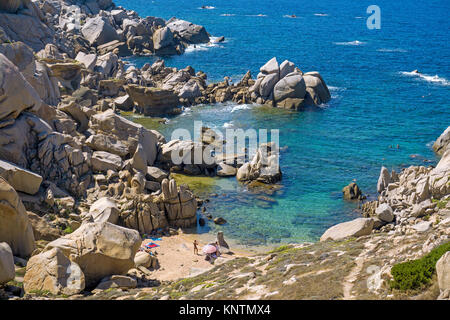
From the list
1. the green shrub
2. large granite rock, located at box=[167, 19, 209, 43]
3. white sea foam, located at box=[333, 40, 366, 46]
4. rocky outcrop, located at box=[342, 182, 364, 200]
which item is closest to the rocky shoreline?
rocky outcrop, located at box=[342, 182, 364, 200]

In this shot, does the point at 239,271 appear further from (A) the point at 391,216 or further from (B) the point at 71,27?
(B) the point at 71,27

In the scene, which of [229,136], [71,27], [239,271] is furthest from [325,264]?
[71,27]

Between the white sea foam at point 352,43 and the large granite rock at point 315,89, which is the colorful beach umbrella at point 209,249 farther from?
the white sea foam at point 352,43

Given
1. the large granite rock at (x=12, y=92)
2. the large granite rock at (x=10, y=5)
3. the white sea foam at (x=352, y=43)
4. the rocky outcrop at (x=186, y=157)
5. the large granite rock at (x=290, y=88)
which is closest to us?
the large granite rock at (x=12, y=92)

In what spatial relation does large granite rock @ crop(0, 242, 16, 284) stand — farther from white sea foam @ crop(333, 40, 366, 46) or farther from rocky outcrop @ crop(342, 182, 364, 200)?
white sea foam @ crop(333, 40, 366, 46)

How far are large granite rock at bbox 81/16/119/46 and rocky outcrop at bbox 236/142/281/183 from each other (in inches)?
2562

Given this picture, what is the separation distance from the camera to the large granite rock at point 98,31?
359 ft

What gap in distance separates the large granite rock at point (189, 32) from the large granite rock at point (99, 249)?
335ft

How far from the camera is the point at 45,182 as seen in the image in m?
40.7

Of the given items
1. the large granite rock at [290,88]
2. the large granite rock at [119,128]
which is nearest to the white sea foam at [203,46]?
the large granite rock at [290,88]

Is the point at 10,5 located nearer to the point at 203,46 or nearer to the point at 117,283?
the point at 203,46

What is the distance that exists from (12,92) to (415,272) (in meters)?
30.7

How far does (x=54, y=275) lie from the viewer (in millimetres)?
27062
